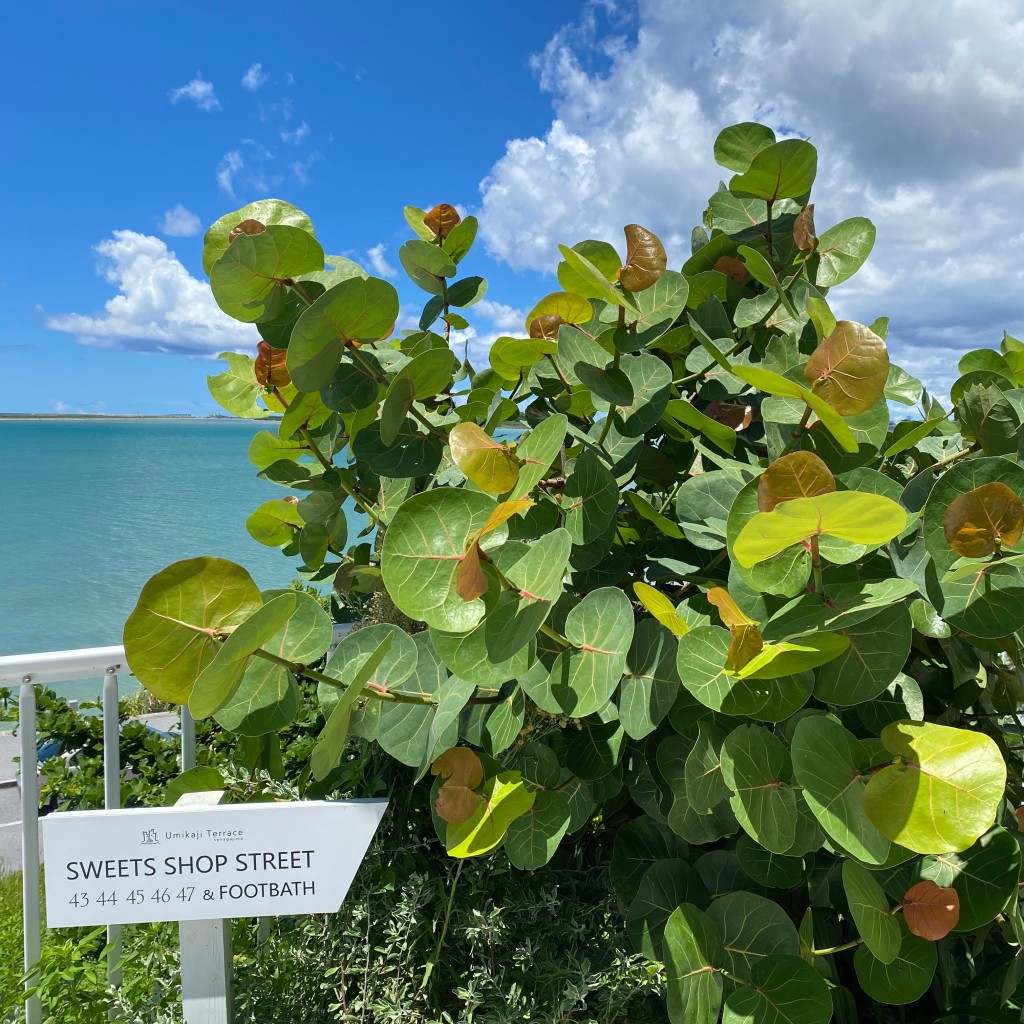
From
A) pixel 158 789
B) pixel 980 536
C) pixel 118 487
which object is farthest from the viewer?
pixel 118 487

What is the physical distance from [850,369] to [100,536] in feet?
96.8

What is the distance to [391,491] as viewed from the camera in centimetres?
92

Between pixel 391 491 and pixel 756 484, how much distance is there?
0.48 m

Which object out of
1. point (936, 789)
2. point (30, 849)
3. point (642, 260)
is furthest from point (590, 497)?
point (30, 849)

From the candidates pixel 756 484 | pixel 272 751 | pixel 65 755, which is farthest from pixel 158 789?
pixel 756 484

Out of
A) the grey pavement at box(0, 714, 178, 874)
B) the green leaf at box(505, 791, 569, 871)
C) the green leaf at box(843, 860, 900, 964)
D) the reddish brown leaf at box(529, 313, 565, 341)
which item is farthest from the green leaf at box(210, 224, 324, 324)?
the grey pavement at box(0, 714, 178, 874)

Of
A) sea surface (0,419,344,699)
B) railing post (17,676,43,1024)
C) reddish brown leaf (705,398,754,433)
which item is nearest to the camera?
reddish brown leaf (705,398,754,433)

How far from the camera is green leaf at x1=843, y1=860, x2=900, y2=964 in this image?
0.61m

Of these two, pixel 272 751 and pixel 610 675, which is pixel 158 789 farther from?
pixel 610 675

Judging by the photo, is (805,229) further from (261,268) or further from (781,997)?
(781,997)

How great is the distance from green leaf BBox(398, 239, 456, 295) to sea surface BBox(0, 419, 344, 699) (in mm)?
357

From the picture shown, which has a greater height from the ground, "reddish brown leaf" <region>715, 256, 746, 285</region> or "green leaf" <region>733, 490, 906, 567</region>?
"reddish brown leaf" <region>715, 256, 746, 285</region>

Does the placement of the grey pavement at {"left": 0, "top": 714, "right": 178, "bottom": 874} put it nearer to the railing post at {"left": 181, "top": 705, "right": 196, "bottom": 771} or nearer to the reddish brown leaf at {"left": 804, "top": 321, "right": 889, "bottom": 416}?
the railing post at {"left": 181, "top": 705, "right": 196, "bottom": 771}

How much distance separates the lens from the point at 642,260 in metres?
0.73
